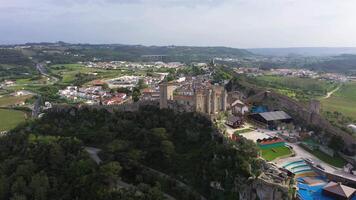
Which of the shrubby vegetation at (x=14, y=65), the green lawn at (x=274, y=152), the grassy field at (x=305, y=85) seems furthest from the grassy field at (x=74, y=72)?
the green lawn at (x=274, y=152)

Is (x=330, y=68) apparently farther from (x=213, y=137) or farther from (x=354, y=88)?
(x=213, y=137)

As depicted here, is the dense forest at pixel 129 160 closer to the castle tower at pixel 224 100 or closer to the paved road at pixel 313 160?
the paved road at pixel 313 160

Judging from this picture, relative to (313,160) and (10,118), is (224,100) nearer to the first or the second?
(313,160)

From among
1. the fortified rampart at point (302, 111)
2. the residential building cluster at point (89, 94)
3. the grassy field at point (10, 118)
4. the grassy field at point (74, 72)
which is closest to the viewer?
the fortified rampart at point (302, 111)

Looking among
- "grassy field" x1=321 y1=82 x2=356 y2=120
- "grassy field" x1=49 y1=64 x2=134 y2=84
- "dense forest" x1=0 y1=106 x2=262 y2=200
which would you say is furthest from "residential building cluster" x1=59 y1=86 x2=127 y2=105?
"grassy field" x1=321 y1=82 x2=356 y2=120

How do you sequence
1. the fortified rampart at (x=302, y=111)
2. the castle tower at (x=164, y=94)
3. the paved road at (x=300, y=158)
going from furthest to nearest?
the castle tower at (x=164, y=94), the fortified rampart at (x=302, y=111), the paved road at (x=300, y=158)

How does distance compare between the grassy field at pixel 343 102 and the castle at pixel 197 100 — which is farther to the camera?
the grassy field at pixel 343 102

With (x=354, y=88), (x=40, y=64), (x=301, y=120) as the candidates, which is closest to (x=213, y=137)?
(x=301, y=120)
